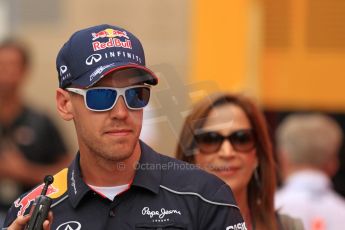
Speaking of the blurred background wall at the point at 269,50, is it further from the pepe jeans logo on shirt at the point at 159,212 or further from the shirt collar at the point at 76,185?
the pepe jeans logo on shirt at the point at 159,212

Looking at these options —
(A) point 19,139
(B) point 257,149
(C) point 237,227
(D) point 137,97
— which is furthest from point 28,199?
(A) point 19,139

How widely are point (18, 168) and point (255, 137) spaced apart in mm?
2956

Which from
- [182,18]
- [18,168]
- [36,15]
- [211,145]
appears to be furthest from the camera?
[36,15]

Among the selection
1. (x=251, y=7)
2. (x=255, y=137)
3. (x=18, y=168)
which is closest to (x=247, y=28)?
(x=251, y=7)

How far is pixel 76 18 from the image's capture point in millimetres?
11406

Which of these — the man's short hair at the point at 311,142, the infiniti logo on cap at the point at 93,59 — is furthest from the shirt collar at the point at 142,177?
the man's short hair at the point at 311,142

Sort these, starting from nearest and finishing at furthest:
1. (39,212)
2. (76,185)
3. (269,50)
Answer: (39,212)
(76,185)
(269,50)

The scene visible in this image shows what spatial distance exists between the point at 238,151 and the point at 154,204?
150cm

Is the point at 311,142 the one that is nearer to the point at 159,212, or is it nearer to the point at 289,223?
the point at 289,223

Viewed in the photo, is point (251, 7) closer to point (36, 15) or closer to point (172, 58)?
point (172, 58)

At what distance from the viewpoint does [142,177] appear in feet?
12.7

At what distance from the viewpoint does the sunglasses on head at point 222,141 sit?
5.20 meters

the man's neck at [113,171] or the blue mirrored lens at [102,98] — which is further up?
the blue mirrored lens at [102,98]

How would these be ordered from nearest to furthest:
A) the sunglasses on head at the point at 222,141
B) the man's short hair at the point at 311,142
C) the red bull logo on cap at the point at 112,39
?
the red bull logo on cap at the point at 112,39, the sunglasses on head at the point at 222,141, the man's short hair at the point at 311,142
